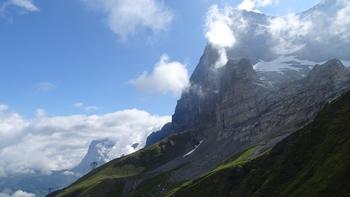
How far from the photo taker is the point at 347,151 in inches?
6757

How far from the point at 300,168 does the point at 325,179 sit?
35.4 m

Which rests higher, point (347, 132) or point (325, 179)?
point (347, 132)

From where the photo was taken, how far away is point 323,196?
14788cm

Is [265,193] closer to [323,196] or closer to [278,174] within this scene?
A: [278,174]

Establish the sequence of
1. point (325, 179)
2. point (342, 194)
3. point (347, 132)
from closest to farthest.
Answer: point (342, 194) → point (325, 179) → point (347, 132)

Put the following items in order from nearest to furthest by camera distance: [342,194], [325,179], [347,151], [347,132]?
[342,194] → [325,179] → [347,151] → [347,132]

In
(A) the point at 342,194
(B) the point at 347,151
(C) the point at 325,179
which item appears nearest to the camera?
(A) the point at 342,194

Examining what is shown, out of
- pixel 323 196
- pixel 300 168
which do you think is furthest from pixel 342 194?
pixel 300 168

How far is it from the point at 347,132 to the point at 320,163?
72.0 ft

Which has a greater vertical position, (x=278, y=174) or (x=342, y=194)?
(x=278, y=174)

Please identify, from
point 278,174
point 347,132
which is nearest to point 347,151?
point 347,132

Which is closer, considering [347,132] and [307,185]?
[307,185]

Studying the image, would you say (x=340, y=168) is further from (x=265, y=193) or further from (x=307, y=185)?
(x=265, y=193)

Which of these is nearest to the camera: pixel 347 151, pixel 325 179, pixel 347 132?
pixel 325 179
